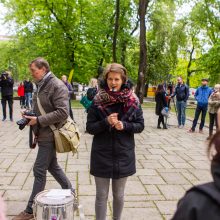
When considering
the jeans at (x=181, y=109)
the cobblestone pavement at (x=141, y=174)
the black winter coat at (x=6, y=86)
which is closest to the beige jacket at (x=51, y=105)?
the cobblestone pavement at (x=141, y=174)

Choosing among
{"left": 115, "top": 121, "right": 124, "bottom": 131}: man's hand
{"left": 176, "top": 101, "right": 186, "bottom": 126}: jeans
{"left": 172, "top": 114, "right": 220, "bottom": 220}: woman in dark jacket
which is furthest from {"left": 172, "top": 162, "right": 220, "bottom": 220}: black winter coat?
{"left": 176, "top": 101, "right": 186, "bottom": 126}: jeans

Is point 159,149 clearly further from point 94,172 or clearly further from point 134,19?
point 134,19

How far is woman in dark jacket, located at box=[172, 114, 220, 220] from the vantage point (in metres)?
1.23

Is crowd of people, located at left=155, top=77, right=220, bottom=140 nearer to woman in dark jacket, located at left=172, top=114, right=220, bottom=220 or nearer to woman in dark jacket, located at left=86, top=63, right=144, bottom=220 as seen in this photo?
woman in dark jacket, located at left=86, top=63, right=144, bottom=220

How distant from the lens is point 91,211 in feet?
14.2

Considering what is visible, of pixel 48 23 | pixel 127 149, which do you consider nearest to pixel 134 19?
pixel 48 23

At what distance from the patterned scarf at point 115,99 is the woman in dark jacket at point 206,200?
6.70 ft

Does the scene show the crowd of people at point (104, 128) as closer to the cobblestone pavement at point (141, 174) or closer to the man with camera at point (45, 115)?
the man with camera at point (45, 115)

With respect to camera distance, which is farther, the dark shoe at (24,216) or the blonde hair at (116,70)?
the dark shoe at (24,216)

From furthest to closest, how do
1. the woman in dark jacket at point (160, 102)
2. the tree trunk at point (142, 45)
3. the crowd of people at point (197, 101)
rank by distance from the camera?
1. the tree trunk at point (142, 45)
2. the woman in dark jacket at point (160, 102)
3. the crowd of people at point (197, 101)

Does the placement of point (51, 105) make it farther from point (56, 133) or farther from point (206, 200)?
point (206, 200)

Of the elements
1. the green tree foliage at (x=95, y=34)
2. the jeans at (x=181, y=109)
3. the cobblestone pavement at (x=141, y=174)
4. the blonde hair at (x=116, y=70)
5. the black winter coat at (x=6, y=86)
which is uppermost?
the green tree foliage at (x=95, y=34)

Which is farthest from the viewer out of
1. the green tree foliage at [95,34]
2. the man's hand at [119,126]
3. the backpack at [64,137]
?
the green tree foliage at [95,34]

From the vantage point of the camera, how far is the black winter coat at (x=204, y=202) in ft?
4.01
